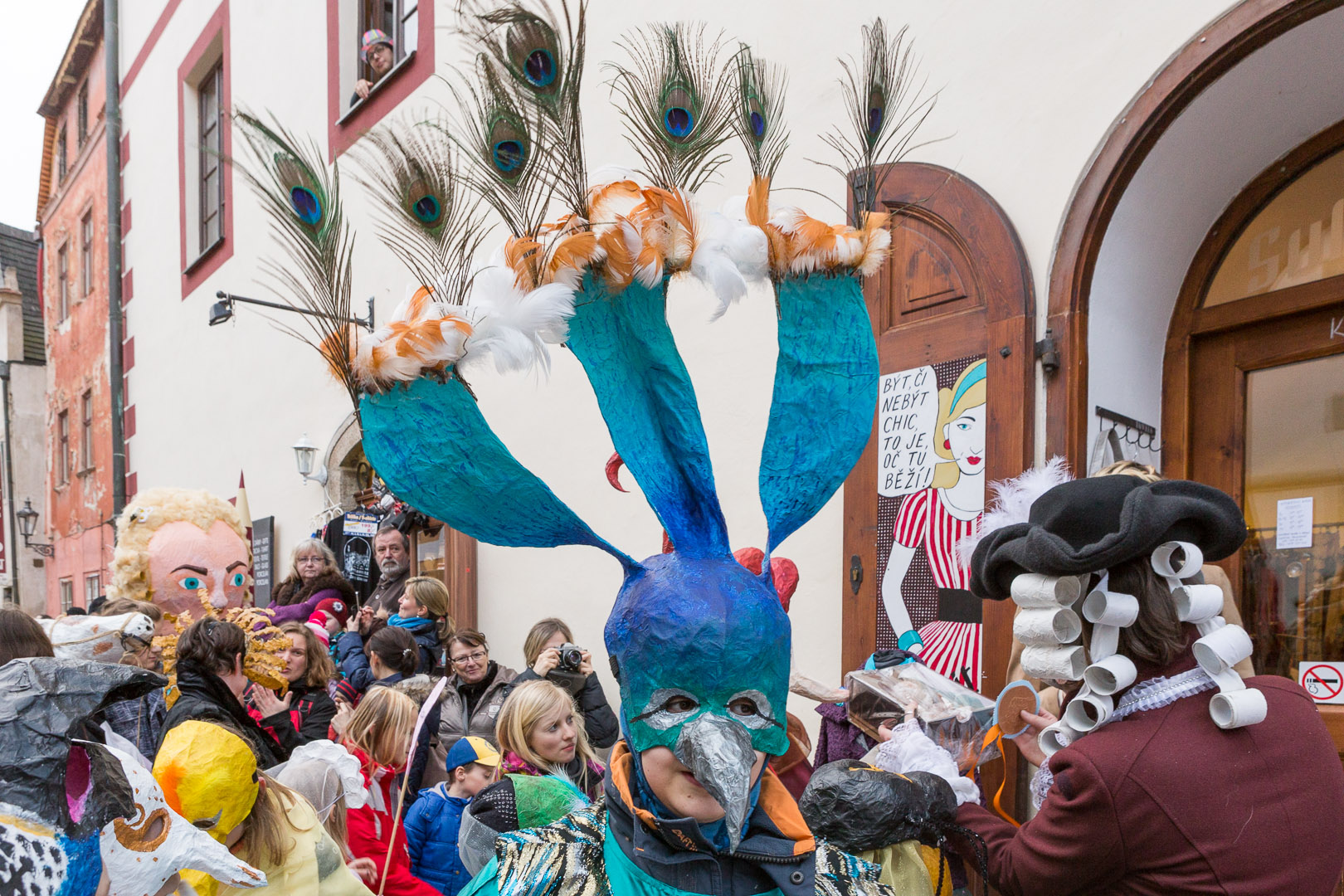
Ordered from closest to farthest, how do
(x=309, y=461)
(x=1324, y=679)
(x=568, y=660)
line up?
(x=1324, y=679) < (x=568, y=660) < (x=309, y=461)

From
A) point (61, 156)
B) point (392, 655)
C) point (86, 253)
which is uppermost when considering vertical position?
point (61, 156)

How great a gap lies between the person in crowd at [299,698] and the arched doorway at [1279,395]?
337cm

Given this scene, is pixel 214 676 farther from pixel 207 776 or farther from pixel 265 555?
pixel 265 555

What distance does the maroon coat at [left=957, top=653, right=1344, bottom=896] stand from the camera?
1537 mm

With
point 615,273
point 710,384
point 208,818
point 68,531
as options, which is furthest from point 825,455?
point 68,531

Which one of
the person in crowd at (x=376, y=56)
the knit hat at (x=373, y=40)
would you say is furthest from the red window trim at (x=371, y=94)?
the knit hat at (x=373, y=40)

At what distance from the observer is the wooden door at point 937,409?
11.1 ft

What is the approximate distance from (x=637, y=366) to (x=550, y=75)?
1.53ft

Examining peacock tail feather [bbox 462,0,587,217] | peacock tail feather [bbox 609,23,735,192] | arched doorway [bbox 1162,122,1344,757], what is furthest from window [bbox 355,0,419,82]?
peacock tail feather [bbox 462,0,587,217]

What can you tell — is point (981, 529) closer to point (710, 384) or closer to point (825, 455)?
point (825, 455)

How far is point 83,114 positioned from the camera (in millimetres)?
15125

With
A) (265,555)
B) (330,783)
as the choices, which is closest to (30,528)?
(265,555)

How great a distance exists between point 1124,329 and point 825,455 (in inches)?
93.4

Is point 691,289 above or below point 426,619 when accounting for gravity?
above
